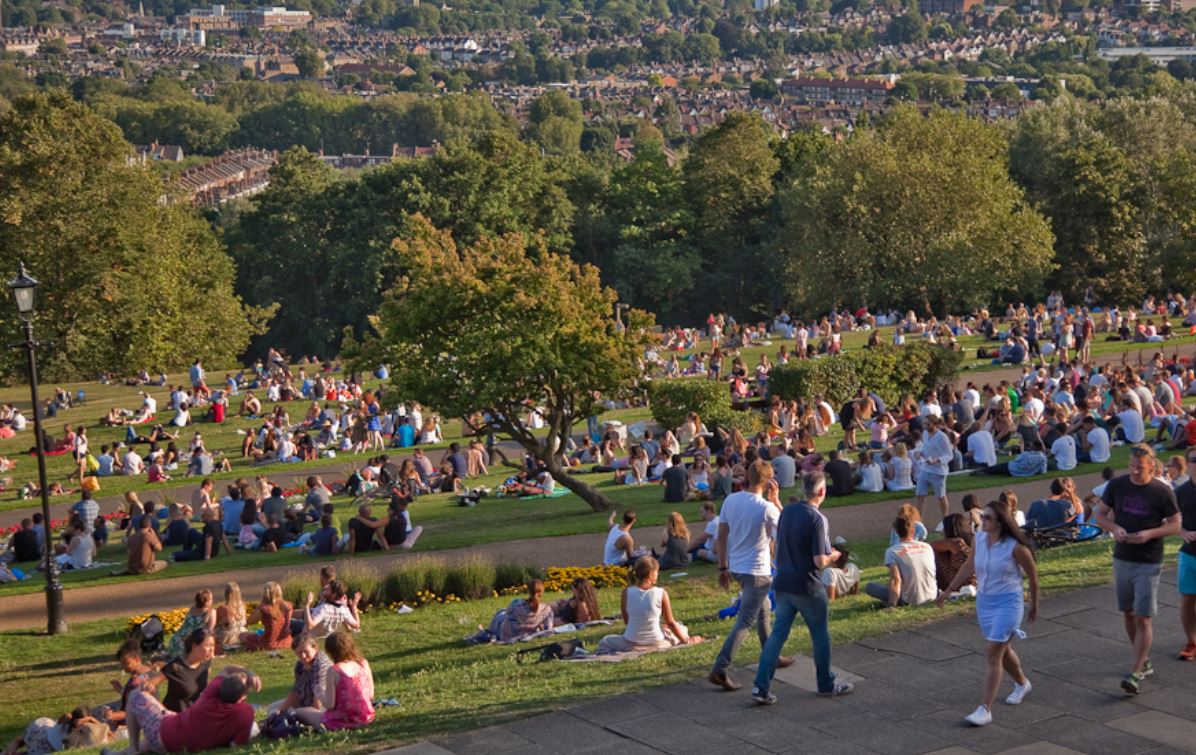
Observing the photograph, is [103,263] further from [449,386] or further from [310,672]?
[310,672]

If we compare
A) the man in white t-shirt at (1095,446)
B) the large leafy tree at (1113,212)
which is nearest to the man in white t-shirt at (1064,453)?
the man in white t-shirt at (1095,446)

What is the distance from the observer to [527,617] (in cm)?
1504

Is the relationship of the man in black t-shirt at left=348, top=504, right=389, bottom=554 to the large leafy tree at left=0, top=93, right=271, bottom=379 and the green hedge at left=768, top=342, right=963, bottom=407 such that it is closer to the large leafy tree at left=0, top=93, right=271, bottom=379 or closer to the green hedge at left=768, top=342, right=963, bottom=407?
the green hedge at left=768, top=342, right=963, bottom=407

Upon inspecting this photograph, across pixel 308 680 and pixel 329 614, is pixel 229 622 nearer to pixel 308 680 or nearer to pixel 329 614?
pixel 329 614

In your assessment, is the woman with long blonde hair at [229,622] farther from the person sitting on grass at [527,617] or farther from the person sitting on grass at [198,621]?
the person sitting on grass at [527,617]

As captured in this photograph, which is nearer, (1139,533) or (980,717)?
(980,717)

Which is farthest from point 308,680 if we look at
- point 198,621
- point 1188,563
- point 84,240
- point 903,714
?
→ point 84,240

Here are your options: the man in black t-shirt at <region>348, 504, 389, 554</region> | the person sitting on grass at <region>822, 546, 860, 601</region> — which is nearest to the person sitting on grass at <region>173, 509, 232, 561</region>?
A: the man in black t-shirt at <region>348, 504, 389, 554</region>

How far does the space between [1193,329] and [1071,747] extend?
32.2m

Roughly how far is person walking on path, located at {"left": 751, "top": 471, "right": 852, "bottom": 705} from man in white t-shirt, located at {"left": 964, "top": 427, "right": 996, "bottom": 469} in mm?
12889

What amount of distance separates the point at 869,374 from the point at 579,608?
18.6 meters

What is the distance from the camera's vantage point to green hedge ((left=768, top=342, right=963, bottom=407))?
32844 millimetres

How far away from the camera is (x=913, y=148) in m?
56.3

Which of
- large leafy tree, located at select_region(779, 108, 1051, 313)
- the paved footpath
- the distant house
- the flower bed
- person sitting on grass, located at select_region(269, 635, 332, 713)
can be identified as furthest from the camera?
the distant house
